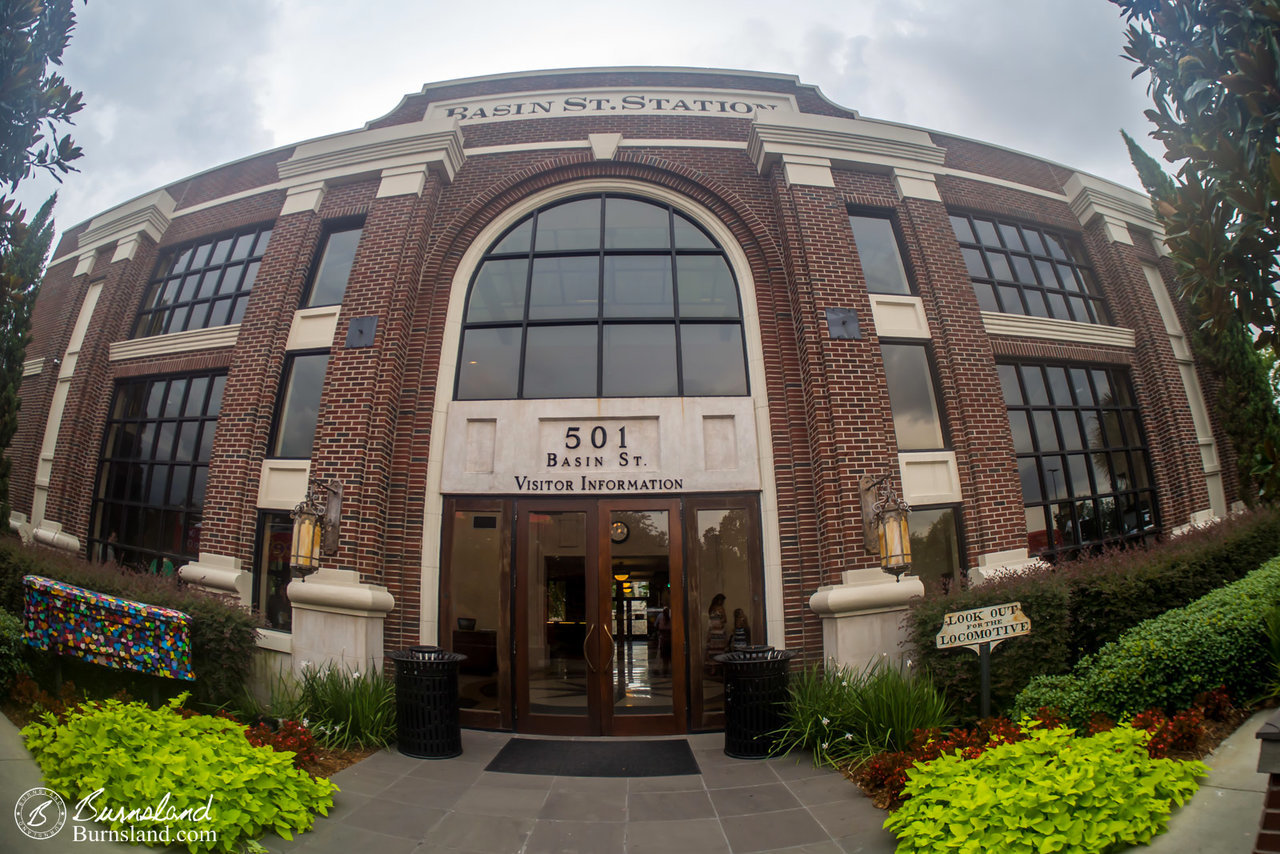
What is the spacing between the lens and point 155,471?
9.91 m

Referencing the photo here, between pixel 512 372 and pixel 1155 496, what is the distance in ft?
35.9

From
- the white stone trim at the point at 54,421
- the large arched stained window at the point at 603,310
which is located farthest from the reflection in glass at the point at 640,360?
the white stone trim at the point at 54,421

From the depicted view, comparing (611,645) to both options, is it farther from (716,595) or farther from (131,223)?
(131,223)

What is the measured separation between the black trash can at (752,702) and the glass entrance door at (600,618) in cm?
111

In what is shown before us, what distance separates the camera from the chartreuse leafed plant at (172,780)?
371cm

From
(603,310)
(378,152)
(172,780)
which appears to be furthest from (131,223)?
(172,780)

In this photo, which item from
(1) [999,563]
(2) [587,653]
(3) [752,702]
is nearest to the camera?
(3) [752,702]

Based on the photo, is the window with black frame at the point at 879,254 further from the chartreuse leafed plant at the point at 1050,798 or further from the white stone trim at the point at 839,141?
the chartreuse leafed plant at the point at 1050,798

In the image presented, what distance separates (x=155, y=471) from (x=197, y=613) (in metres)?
→ 5.08

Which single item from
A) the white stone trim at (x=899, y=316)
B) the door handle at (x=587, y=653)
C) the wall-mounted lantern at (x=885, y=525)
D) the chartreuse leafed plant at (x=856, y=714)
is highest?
the white stone trim at (x=899, y=316)

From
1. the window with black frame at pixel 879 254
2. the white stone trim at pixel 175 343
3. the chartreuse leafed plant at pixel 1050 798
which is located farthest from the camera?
the white stone trim at pixel 175 343

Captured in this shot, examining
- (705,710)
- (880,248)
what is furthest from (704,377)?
(705,710)

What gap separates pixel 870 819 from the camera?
14.9 feet

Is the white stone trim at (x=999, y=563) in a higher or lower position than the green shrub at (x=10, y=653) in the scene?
higher
